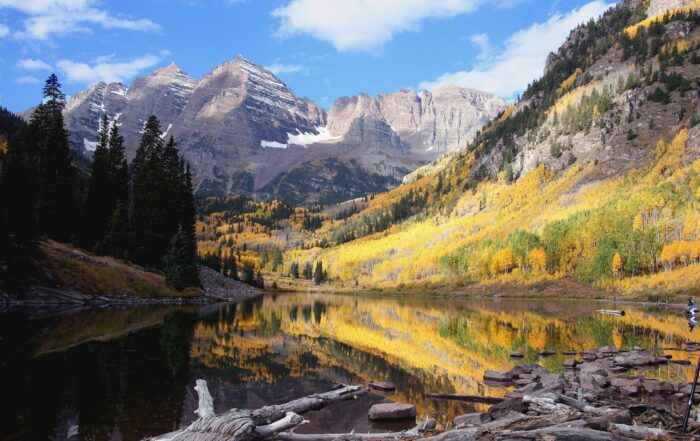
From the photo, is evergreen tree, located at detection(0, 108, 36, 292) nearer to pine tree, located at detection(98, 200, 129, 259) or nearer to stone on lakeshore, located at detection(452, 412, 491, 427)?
pine tree, located at detection(98, 200, 129, 259)

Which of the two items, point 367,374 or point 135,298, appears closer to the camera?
point 367,374

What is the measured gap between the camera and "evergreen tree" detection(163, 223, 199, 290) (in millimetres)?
81125

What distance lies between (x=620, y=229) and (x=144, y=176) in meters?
112

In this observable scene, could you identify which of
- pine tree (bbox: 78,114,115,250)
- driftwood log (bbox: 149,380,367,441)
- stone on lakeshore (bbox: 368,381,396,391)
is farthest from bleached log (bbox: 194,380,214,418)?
pine tree (bbox: 78,114,115,250)

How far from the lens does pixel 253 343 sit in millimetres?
38000

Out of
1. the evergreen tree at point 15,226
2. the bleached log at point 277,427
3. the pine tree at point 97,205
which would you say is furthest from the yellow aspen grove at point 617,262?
the bleached log at point 277,427

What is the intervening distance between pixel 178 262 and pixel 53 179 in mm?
23011

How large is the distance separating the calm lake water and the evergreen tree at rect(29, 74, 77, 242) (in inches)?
1264

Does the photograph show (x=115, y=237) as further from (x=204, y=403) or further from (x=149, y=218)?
(x=204, y=403)

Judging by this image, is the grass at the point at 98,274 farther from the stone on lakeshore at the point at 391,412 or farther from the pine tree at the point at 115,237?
the stone on lakeshore at the point at 391,412

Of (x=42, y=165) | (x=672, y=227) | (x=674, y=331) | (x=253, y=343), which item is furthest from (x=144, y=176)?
(x=672, y=227)

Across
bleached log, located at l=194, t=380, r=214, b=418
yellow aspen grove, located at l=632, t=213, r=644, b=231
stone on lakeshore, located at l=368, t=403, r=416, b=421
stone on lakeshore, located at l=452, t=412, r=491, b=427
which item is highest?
yellow aspen grove, located at l=632, t=213, r=644, b=231

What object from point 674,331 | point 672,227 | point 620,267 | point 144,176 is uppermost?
point 144,176

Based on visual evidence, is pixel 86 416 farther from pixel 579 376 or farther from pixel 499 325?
pixel 499 325
